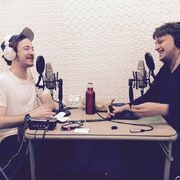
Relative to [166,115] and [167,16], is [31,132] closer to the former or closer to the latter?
[166,115]

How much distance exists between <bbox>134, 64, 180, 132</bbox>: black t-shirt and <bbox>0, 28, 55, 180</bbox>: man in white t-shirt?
2.34 feet

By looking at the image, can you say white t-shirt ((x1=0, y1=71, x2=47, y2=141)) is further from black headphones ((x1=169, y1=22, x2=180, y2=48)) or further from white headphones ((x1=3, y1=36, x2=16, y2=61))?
black headphones ((x1=169, y1=22, x2=180, y2=48))

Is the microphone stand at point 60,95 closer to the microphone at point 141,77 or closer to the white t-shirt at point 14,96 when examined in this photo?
the white t-shirt at point 14,96

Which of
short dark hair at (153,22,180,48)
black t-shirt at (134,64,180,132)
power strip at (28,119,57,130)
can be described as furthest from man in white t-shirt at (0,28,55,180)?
short dark hair at (153,22,180,48)

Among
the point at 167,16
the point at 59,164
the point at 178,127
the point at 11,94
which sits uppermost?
the point at 167,16

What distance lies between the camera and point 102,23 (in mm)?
2080

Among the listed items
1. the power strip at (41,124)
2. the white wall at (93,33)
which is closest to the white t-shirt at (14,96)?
the power strip at (41,124)

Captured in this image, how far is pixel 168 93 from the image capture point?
5.58 ft

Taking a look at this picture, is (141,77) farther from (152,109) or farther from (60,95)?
(60,95)

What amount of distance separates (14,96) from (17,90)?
47mm

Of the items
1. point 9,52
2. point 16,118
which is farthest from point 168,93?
point 9,52

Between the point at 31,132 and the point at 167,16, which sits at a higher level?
the point at 167,16

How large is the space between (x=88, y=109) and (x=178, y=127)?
591 mm

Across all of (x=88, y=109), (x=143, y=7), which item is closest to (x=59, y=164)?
(x=88, y=109)
